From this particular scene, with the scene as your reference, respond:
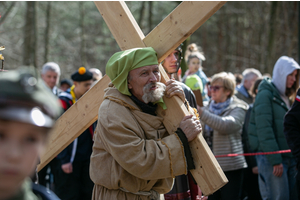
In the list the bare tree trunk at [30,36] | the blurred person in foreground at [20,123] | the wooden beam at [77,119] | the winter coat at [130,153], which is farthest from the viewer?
the bare tree trunk at [30,36]

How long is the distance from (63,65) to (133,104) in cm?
2260

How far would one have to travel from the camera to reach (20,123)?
36.7 inches

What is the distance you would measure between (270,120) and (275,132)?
0.20 metres

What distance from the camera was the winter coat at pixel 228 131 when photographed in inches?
173

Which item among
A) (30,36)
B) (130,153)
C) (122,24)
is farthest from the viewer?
(30,36)

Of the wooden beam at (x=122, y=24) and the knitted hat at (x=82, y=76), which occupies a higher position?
the knitted hat at (x=82, y=76)

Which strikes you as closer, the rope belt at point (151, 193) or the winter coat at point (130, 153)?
the winter coat at point (130, 153)

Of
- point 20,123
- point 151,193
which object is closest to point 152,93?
point 151,193

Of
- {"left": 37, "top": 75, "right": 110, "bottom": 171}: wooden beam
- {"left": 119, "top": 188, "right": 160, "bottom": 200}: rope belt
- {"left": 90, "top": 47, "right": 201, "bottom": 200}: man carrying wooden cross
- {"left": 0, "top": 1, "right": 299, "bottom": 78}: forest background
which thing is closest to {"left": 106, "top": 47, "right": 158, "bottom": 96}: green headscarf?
{"left": 90, "top": 47, "right": 201, "bottom": 200}: man carrying wooden cross

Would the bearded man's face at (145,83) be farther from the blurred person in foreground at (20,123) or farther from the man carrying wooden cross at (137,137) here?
the blurred person in foreground at (20,123)

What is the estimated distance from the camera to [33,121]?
94 centimetres

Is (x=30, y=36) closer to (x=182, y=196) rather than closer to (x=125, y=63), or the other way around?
(x=182, y=196)

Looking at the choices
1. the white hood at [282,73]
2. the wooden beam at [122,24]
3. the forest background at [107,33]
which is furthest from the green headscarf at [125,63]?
the forest background at [107,33]

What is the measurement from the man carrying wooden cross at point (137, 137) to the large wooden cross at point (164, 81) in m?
0.08
